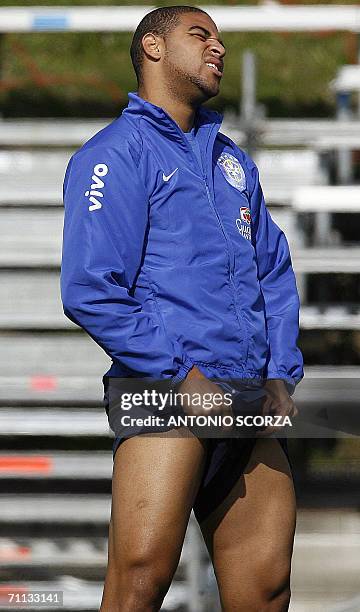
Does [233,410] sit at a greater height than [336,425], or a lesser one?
greater

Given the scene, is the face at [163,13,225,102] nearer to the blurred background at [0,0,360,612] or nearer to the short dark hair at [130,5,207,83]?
the short dark hair at [130,5,207,83]

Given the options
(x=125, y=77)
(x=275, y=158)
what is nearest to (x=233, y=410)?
(x=275, y=158)

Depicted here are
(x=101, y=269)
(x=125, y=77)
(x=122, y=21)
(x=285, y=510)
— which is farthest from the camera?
(x=125, y=77)

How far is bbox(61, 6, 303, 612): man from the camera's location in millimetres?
2434

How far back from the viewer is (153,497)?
2.43 meters

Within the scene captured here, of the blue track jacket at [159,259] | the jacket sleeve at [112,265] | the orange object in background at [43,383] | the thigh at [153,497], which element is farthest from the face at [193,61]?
the orange object in background at [43,383]

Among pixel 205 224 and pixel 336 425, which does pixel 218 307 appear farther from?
pixel 336 425

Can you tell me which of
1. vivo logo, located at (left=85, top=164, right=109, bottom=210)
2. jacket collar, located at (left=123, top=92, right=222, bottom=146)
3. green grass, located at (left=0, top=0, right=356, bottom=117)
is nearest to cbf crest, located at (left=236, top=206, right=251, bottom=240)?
jacket collar, located at (left=123, top=92, right=222, bottom=146)

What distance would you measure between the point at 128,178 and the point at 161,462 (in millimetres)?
655

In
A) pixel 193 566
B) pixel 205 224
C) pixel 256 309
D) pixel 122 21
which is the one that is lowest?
pixel 193 566

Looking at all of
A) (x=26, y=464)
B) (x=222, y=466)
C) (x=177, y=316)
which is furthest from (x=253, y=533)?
(x=26, y=464)

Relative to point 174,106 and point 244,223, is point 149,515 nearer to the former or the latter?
point 244,223

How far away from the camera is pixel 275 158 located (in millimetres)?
5281

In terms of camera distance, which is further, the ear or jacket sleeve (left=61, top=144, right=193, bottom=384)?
the ear
